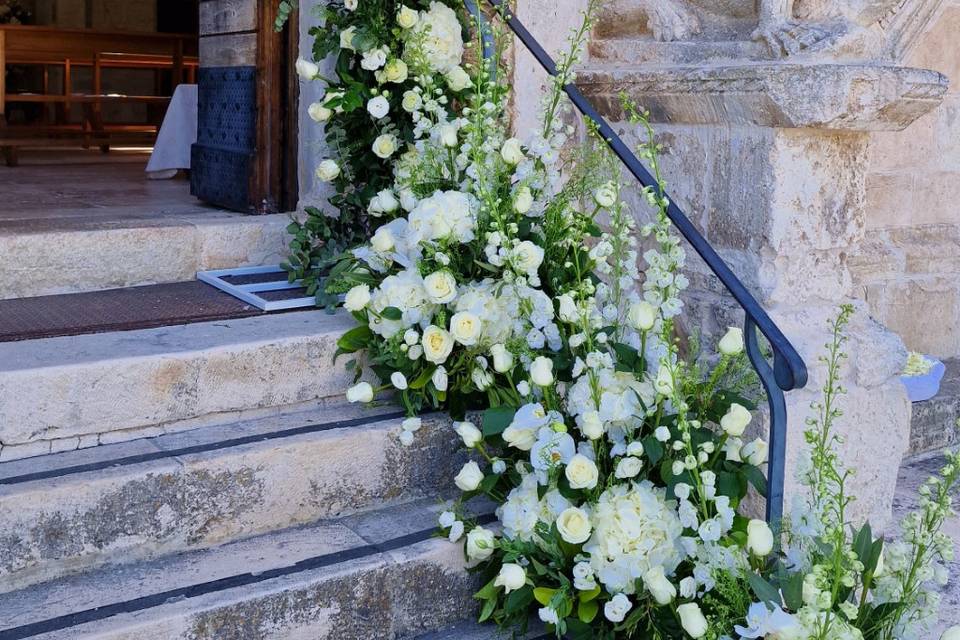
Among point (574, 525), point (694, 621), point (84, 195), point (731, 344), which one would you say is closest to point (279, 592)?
point (574, 525)

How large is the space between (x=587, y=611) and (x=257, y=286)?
4.97 feet

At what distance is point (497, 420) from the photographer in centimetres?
236

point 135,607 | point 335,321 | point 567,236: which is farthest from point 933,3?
point 135,607

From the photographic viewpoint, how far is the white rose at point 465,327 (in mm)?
2385

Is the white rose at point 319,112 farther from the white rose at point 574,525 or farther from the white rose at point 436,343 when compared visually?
the white rose at point 574,525

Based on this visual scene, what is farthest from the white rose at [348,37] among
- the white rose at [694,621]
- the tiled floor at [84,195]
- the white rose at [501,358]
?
the white rose at [694,621]

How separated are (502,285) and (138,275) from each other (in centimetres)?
130

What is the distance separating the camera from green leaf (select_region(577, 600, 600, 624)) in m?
2.08

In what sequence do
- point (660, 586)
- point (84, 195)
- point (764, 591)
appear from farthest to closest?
point (84, 195) → point (660, 586) → point (764, 591)

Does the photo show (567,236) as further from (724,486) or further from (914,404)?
(914,404)

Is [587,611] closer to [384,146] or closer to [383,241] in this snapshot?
[383,241]

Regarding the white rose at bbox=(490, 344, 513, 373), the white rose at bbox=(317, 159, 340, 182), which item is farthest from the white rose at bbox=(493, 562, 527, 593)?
the white rose at bbox=(317, 159, 340, 182)

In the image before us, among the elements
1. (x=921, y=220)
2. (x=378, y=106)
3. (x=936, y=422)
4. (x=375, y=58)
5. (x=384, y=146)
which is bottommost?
(x=936, y=422)

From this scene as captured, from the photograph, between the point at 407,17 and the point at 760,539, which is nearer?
the point at 760,539
